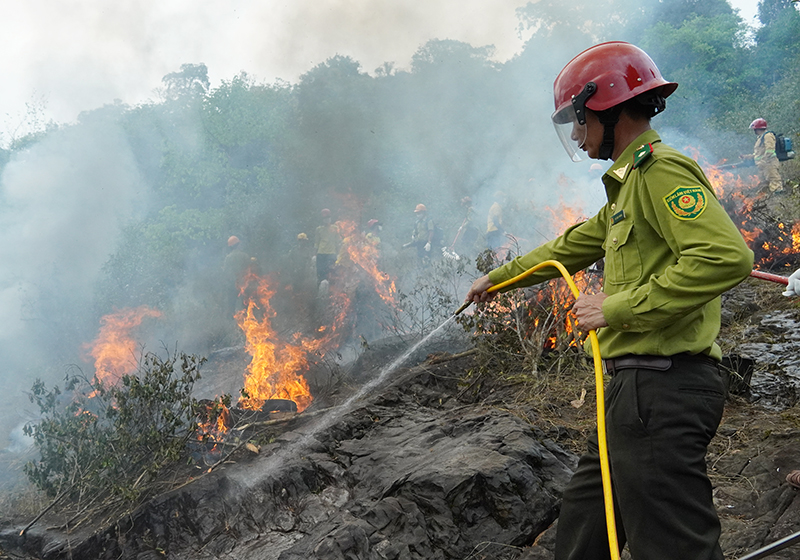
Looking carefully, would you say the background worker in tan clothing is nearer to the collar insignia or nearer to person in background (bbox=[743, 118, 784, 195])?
person in background (bbox=[743, 118, 784, 195])

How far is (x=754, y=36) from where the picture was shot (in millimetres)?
20531

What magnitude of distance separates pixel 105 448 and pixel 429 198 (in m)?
15.9

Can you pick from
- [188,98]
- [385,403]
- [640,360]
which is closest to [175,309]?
[188,98]

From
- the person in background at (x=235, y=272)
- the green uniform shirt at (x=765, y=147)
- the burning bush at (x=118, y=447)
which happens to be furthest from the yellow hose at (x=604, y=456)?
the green uniform shirt at (x=765, y=147)

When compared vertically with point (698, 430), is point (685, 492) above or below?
below

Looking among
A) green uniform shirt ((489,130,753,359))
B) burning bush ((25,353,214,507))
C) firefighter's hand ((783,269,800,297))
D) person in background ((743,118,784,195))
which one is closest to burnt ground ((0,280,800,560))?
burning bush ((25,353,214,507))

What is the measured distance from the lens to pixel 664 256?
1.96m

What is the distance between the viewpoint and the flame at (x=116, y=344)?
11484 millimetres

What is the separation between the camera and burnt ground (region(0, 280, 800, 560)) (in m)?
3.29

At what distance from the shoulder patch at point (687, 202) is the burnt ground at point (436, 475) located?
1.95 m

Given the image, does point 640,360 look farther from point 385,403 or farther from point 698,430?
point 385,403

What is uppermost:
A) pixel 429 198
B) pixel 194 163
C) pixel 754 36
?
pixel 194 163

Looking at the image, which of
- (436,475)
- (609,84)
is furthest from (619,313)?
(436,475)

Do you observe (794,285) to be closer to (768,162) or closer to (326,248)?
(326,248)
